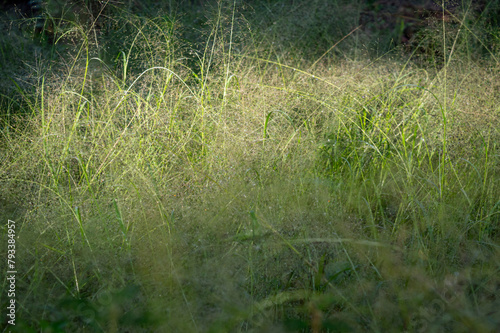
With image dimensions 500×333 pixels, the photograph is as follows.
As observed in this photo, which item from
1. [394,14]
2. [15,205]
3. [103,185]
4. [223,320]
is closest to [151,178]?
[103,185]

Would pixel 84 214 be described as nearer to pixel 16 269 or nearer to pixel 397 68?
pixel 16 269

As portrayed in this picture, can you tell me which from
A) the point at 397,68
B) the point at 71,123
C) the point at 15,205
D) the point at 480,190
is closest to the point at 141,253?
the point at 15,205

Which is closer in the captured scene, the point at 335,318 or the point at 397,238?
the point at 335,318

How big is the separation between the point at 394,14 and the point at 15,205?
3404 mm

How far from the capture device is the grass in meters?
1.26

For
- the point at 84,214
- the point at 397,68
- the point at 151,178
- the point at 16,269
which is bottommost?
the point at 16,269

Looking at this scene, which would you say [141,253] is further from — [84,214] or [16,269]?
[16,269]

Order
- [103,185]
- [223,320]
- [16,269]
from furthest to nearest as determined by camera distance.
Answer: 1. [103,185]
2. [16,269]
3. [223,320]

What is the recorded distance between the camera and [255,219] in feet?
4.77

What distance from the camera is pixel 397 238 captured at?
1.58 m

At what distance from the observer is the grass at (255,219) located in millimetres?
1257

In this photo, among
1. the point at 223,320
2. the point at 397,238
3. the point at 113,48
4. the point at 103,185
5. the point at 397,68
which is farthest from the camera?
the point at 113,48

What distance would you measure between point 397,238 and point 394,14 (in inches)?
114

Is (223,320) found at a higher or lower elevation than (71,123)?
lower
